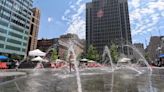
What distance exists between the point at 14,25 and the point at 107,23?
7356 centimetres

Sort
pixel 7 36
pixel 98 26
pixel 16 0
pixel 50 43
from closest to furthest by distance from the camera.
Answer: pixel 7 36 → pixel 16 0 → pixel 50 43 → pixel 98 26

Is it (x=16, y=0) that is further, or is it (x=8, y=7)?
(x=16, y=0)

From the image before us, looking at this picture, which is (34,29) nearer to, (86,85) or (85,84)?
(85,84)

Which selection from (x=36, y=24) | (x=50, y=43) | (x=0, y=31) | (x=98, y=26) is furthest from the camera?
(x=98, y=26)

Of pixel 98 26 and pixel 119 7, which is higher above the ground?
pixel 119 7

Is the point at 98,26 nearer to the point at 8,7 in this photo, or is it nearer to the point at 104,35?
the point at 104,35

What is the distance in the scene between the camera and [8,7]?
85.6 metres

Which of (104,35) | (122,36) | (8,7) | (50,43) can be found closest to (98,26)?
(104,35)

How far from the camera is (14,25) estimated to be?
292 ft

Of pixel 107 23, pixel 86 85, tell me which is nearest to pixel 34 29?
pixel 107 23

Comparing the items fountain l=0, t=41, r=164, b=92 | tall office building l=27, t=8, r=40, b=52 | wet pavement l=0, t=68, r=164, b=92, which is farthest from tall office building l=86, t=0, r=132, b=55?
Answer: wet pavement l=0, t=68, r=164, b=92

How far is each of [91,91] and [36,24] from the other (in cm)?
12390

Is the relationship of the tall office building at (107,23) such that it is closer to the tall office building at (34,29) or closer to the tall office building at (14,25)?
the tall office building at (34,29)

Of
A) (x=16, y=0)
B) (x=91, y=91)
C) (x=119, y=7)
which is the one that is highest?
(x=119, y=7)
